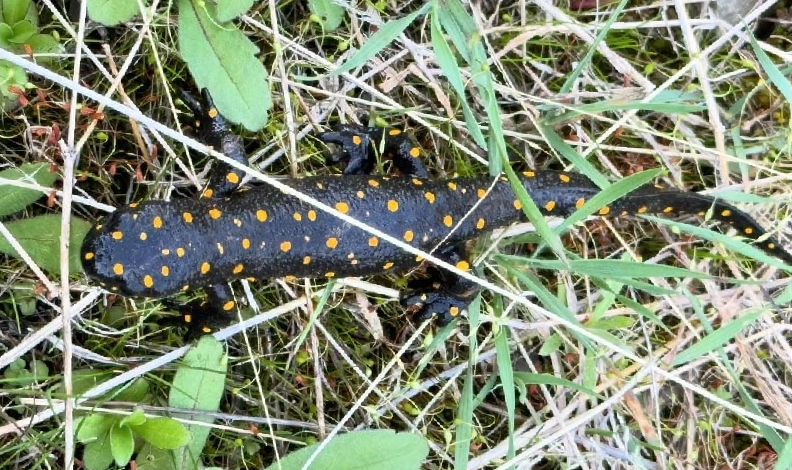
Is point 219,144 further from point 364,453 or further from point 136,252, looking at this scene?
point 364,453

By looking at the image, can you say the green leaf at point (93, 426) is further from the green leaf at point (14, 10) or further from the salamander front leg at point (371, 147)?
the green leaf at point (14, 10)

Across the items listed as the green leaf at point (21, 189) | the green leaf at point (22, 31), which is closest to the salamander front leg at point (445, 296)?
the green leaf at point (21, 189)

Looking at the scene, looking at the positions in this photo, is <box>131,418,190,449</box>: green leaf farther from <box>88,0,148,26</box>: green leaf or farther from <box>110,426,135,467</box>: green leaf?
<box>88,0,148,26</box>: green leaf

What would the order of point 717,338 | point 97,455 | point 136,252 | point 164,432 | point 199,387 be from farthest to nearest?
point 717,338 → point 199,387 → point 97,455 → point 164,432 → point 136,252

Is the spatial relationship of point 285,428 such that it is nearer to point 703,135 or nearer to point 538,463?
point 538,463

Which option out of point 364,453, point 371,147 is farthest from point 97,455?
point 371,147

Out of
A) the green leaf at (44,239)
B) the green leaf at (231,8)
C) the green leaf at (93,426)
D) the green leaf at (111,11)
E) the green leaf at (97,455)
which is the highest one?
the green leaf at (111,11)

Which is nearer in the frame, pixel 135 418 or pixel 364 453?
pixel 135 418

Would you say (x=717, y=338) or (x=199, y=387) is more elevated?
(x=199, y=387)
